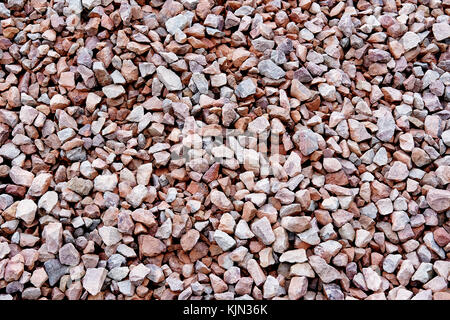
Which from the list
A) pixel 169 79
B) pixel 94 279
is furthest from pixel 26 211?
pixel 169 79

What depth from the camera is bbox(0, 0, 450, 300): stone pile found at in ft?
5.32

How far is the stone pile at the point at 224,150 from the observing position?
63.9 inches

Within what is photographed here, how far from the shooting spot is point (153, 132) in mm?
1844

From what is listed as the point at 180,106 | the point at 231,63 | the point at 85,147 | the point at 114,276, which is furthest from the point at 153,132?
the point at 114,276

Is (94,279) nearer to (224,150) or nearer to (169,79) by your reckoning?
(224,150)

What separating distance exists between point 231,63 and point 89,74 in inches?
23.4

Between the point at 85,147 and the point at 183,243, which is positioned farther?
the point at 85,147

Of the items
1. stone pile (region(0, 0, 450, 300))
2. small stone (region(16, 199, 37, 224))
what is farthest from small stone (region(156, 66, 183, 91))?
small stone (region(16, 199, 37, 224))

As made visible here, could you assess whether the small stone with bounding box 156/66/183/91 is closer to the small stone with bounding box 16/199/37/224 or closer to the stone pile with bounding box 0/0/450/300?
the stone pile with bounding box 0/0/450/300

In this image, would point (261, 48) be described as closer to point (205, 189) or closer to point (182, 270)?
point (205, 189)

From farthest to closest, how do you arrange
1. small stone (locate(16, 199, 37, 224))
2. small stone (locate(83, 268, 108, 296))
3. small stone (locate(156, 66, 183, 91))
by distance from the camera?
small stone (locate(156, 66, 183, 91)), small stone (locate(16, 199, 37, 224)), small stone (locate(83, 268, 108, 296))

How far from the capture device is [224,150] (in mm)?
1781

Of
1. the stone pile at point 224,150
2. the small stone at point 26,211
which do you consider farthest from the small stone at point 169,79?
the small stone at point 26,211

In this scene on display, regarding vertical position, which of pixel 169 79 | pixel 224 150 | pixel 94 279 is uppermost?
pixel 169 79
